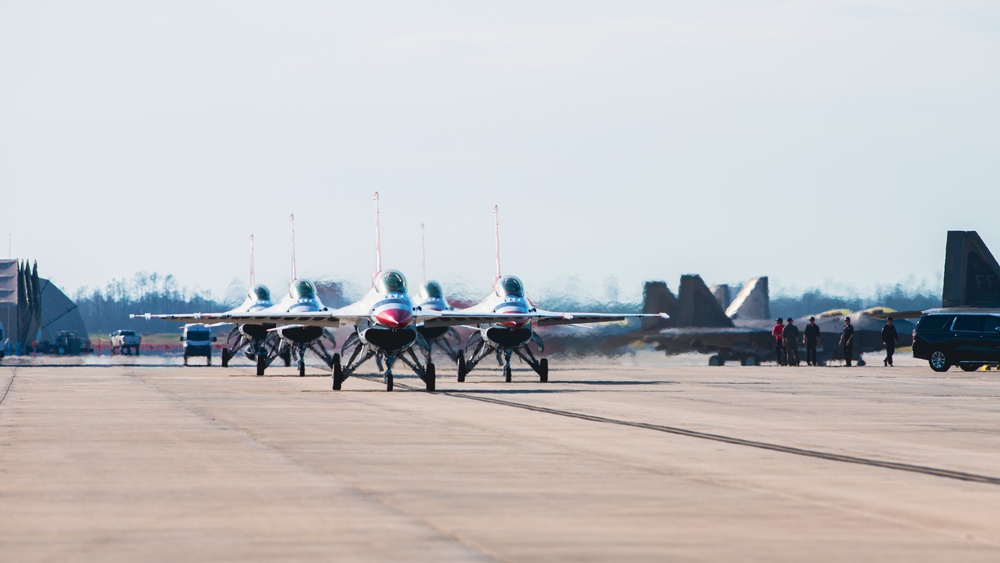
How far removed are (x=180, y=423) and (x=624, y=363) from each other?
1534 inches

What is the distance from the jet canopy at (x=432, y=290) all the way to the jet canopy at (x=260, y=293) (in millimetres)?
8051

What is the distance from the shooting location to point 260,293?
158 feet

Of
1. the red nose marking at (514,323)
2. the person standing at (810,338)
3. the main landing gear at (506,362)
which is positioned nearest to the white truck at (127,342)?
the person standing at (810,338)

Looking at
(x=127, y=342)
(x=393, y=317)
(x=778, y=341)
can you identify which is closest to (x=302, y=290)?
(x=393, y=317)

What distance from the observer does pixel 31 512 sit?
10.0 m

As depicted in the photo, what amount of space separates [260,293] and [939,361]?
22.3m

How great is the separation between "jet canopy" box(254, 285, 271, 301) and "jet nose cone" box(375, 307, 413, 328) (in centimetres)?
1972

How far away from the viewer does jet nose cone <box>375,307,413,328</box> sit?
2897cm

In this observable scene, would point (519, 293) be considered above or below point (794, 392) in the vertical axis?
above

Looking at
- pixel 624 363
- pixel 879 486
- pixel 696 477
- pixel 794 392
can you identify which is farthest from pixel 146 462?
pixel 624 363

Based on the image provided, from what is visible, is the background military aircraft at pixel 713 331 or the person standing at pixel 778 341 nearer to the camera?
the person standing at pixel 778 341

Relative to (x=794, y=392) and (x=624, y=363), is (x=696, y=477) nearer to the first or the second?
(x=794, y=392)

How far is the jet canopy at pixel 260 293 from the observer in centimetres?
4816

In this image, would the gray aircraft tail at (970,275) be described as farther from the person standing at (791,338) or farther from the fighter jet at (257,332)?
the fighter jet at (257,332)
